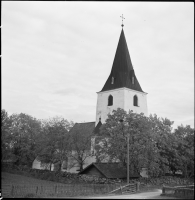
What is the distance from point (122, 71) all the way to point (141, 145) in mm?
22287

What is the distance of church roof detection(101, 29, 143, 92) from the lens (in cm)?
4484

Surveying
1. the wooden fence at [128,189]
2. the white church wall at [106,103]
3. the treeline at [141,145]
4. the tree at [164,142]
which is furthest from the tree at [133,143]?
the white church wall at [106,103]

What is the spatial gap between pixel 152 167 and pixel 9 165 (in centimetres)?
2683

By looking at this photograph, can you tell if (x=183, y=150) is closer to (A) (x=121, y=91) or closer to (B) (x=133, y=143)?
(B) (x=133, y=143)

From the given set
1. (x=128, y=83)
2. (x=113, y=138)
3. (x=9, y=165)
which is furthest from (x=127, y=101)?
(x=9, y=165)

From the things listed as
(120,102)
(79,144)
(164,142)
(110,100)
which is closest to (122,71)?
(110,100)

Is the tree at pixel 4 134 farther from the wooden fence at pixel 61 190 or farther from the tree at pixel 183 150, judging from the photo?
the tree at pixel 183 150

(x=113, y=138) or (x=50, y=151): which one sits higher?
(x=113, y=138)

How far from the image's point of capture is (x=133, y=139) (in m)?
26.2

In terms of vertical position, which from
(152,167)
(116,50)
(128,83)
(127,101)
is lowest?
(152,167)

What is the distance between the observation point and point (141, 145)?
25.3 meters

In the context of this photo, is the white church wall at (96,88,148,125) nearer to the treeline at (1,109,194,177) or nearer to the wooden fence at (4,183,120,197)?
the treeline at (1,109,194,177)

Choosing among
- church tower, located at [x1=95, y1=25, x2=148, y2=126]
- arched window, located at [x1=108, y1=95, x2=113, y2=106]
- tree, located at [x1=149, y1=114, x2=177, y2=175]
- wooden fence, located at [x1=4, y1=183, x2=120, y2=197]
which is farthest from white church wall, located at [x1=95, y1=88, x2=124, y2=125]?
wooden fence, located at [x1=4, y1=183, x2=120, y2=197]

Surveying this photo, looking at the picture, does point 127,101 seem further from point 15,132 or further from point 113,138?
point 15,132
